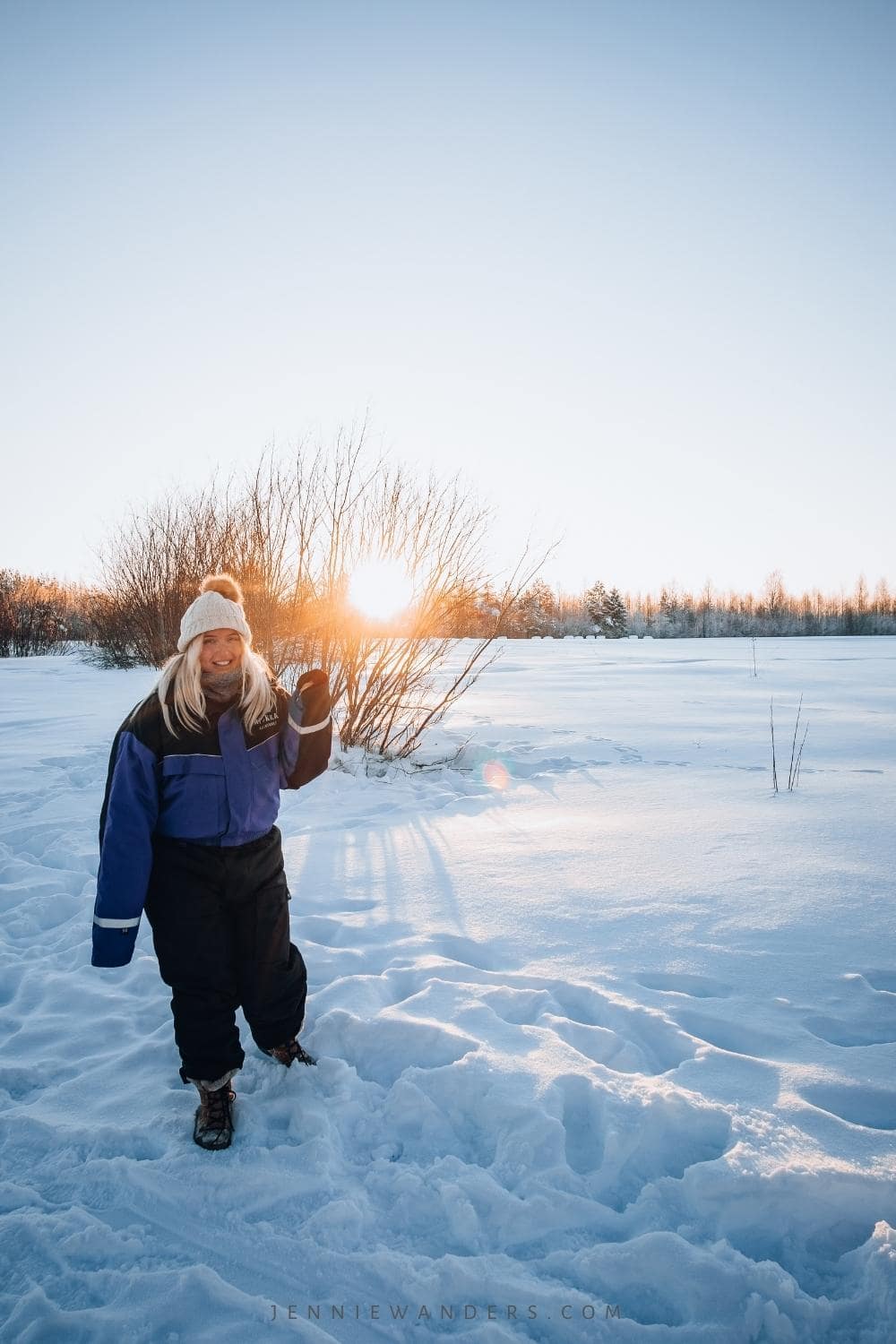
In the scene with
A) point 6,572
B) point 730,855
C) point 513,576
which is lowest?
point 730,855

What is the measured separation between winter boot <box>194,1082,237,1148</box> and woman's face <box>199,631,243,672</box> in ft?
4.01

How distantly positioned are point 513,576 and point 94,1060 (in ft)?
15.2

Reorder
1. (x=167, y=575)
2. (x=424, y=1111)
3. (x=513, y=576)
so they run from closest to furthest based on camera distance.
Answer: (x=424, y=1111)
(x=513, y=576)
(x=167, y=575)

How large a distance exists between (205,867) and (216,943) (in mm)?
240

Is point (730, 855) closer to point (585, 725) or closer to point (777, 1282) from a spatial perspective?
point (777, 1282)

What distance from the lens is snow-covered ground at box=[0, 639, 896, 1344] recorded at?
54.2 inches

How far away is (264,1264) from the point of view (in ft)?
4.77

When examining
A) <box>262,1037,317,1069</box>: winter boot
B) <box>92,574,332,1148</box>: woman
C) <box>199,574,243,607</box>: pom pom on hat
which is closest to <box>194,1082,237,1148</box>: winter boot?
<box>92,574,332,1148</box>: woman

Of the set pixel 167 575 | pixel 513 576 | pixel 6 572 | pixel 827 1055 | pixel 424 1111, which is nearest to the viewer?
pixel 424 1111

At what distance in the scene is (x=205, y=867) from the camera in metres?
1.84

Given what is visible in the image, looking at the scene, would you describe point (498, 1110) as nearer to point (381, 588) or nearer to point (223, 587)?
point (223, 587)

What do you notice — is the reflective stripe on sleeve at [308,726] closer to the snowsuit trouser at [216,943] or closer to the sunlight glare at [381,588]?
the snowsuit trouser at [216,943]

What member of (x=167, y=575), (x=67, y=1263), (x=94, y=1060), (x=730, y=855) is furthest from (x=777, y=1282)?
(x=167, y=575)

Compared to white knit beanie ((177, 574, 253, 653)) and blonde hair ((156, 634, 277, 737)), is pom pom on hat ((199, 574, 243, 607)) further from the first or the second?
blonde hair ((156, 634, 277, 737))
